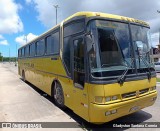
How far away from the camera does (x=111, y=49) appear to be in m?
5.32

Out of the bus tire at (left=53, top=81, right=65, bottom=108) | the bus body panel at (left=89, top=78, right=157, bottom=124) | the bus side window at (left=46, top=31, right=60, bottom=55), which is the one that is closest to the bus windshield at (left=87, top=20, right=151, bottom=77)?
the bus body panel at (left=89, top=78, right=157, bottom=124)

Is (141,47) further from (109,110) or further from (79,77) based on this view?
(109,110)

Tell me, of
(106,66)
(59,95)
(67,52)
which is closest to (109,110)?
(106,66)

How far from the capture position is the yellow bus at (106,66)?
16.4 feet

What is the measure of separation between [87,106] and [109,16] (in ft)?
8.06

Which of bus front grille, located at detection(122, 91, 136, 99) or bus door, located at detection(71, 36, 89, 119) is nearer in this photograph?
bus front grille, located at detection(122, 91, 136, 99)

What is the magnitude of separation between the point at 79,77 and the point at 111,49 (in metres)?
1.23

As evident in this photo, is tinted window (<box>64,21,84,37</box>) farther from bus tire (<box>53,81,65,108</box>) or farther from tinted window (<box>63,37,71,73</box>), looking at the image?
bus tire (<box>53,81,65,108</box>)

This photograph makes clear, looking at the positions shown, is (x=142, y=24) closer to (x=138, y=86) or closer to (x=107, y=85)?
(x=138, y=86)

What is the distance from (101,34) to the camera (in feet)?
17.1

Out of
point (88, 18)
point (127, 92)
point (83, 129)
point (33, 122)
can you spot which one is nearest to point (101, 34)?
point (88, 18)

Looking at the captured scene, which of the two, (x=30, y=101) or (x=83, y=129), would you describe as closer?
(x=83, y=129)

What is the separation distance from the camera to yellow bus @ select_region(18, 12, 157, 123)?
5004 millimetres

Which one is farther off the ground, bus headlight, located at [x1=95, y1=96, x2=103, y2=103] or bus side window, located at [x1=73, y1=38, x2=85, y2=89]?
bus side window, located at [x1=73, y1=38, x2=85, y2=89]
